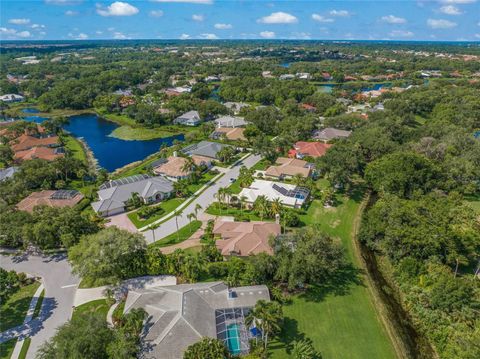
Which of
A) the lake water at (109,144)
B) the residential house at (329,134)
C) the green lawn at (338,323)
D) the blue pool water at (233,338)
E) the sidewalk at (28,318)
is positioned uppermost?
the residential house at (329,134)

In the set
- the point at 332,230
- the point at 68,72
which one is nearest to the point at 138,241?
the point at 332,230

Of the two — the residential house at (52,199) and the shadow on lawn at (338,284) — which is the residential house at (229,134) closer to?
the residential house at (52,199)

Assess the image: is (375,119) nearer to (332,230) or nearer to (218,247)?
(332,230)

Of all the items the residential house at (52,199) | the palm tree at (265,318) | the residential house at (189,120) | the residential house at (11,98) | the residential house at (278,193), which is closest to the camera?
the palm tree at (265,318)

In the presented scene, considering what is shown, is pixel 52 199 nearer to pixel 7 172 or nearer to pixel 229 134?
pixel 7 172

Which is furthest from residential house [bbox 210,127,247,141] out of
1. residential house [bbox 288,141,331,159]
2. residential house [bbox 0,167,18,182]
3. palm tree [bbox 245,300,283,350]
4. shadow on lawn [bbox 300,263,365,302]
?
palm tree [bbox 245,300,283,350]

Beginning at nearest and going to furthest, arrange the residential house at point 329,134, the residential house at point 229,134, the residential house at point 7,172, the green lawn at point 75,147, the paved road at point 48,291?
the paved road at point 48,291 < the residential house at point 7,172 < the green lawn at point 75,147 < the residential house at point 329,134 < the residential house at point 229,134

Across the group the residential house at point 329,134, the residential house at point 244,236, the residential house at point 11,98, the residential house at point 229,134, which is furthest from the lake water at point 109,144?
the residential house at point 329,134

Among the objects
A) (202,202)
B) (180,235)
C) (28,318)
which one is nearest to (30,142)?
(202,202)
